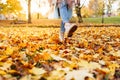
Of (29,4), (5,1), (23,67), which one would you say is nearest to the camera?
(23,67)

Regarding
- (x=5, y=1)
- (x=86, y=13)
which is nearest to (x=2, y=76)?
(x=5, y=1)

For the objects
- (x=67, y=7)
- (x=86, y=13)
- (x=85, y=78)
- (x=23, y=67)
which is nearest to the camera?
(x=85, y=78)

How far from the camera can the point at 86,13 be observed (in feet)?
277

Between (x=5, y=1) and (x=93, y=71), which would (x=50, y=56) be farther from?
(x=5, y=1)

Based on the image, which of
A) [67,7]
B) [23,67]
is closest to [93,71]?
[23,67]

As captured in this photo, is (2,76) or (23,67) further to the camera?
(23,67)

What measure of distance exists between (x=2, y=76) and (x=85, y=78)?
0.56 metres

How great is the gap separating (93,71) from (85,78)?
0.29 meters

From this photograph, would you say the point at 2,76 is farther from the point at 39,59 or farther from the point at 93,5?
the point at 93,5

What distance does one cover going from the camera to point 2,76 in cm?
216

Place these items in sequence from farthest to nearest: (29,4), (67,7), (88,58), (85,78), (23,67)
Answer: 1. (29,4)
2. (67,7)
3. (88,58)
4. (23,67)
5. (85,78)

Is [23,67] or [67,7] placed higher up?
[67,7]

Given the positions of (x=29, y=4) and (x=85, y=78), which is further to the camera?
(x=29, y=4)

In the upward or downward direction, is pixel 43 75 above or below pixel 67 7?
A: below
